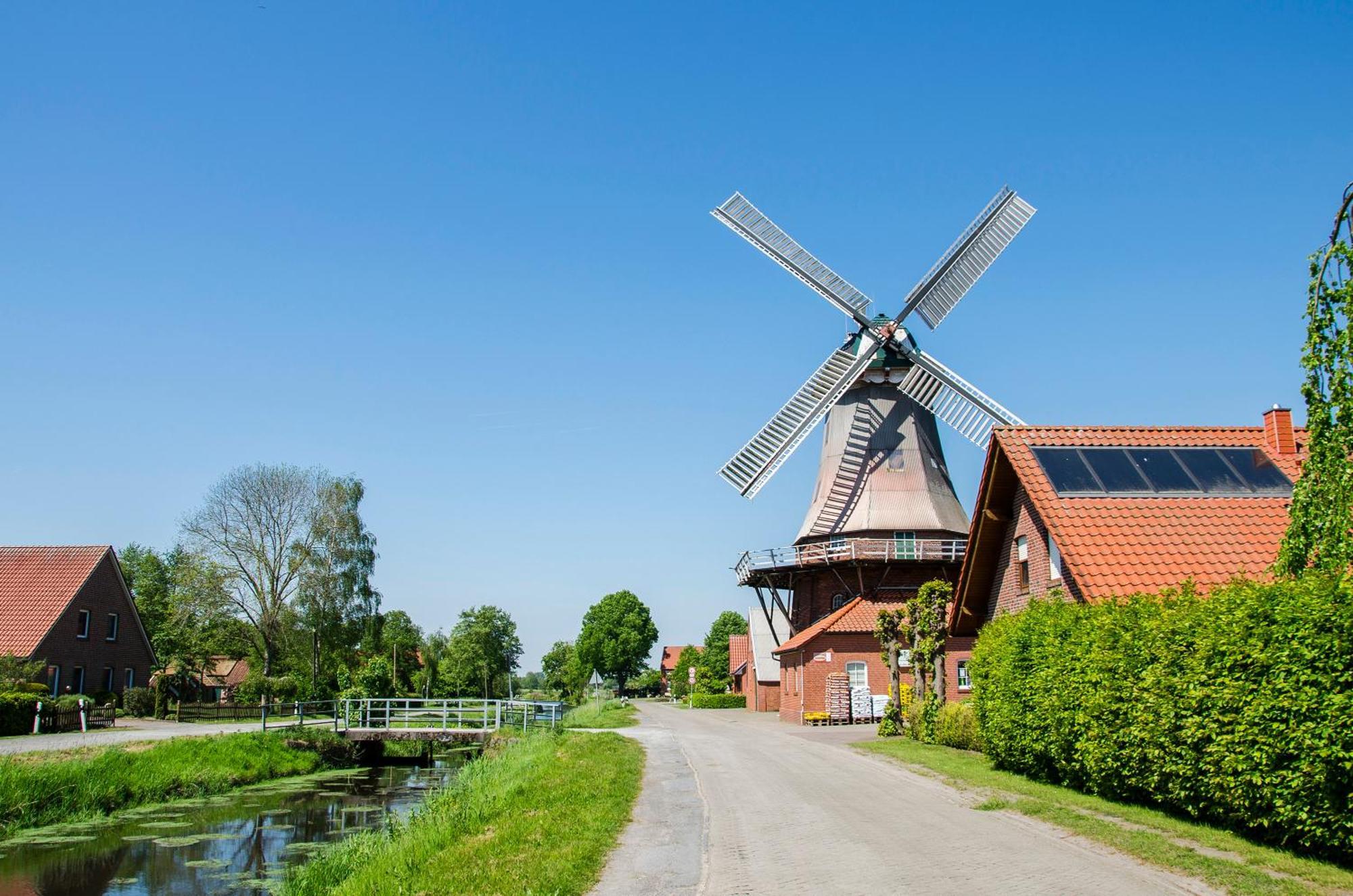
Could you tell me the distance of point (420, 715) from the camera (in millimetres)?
35688

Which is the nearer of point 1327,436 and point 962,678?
point 1327,436

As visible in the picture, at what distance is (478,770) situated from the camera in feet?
70.2

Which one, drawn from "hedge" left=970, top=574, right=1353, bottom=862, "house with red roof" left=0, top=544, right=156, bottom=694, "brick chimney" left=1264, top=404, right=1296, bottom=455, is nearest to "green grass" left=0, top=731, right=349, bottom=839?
"house with red roof" left=0, top=544, right=156, bottom=694

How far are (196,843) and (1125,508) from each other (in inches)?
681

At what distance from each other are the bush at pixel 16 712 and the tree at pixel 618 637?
74.3m

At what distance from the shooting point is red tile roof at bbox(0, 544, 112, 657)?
35875mm

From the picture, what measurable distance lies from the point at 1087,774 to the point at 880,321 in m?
25.1

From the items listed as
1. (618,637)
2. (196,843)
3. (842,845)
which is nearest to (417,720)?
(196,843)

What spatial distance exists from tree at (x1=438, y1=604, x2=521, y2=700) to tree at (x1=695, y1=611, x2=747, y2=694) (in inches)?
697

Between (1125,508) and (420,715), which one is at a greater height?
(1125,508)

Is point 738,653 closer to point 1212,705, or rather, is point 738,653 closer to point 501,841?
point 501,841

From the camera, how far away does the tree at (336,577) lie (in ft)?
160

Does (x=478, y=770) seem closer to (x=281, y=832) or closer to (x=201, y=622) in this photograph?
(x=281, y=832)

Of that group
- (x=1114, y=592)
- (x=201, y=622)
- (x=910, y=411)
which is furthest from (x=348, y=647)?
(x=1114, y=592)
